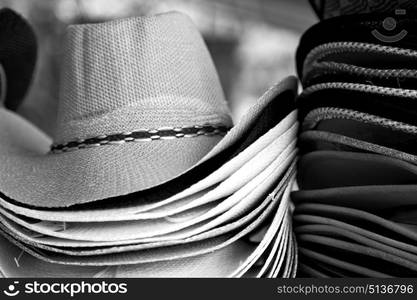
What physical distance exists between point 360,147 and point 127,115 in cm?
29

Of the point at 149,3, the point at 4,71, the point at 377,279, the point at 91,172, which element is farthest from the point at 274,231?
the point at 149,3

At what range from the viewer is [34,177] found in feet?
2.01

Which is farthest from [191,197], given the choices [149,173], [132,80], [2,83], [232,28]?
[232,28]

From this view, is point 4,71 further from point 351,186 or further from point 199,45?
point 351,186

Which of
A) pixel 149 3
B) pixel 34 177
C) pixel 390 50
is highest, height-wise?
pixel 149 3

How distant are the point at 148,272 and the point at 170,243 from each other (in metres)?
0.05

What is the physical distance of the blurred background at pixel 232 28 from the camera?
5.91 feet

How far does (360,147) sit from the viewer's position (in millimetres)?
569

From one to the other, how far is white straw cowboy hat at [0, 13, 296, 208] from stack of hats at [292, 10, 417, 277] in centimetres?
7

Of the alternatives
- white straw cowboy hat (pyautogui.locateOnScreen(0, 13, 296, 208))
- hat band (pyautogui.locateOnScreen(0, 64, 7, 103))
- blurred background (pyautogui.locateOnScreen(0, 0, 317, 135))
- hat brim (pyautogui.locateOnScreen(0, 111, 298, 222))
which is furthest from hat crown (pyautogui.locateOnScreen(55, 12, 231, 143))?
blurred background (pyautogui.locateOnScreen(0, 0, 317, 135))

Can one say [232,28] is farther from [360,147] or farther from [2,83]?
[360,147]

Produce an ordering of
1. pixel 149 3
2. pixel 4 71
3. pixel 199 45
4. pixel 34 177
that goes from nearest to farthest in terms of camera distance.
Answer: pixel 34 177 < pixel 199 45 < pixel 4 71 < pixel 149 3

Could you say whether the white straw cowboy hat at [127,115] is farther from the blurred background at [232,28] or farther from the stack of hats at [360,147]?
the blurred background at [232,28]

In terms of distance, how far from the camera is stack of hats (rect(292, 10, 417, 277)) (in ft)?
1.77
